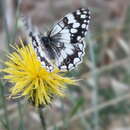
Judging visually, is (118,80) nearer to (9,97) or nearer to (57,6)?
(57,6)

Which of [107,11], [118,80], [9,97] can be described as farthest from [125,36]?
[9,97]

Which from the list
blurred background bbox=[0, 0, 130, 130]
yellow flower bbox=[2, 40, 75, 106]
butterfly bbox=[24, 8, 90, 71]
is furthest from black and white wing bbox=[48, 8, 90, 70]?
blurred background bbox=[0, 0, 130, 130]

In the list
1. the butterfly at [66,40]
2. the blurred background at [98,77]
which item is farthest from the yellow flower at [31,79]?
the blurred background at [98,77]

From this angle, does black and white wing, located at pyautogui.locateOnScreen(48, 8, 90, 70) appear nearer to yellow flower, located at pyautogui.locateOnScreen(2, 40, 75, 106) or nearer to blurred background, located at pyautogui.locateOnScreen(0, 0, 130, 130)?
yellow flower, located at pyautogui.locateOnScreen(2, 40, 75, 106)

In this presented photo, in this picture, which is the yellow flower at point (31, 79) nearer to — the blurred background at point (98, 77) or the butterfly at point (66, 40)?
the butterfly at point (66, 40)

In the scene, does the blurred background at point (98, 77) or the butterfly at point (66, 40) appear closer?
the butterfly at point (66, 40)

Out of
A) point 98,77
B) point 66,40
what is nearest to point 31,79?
point 66,40
